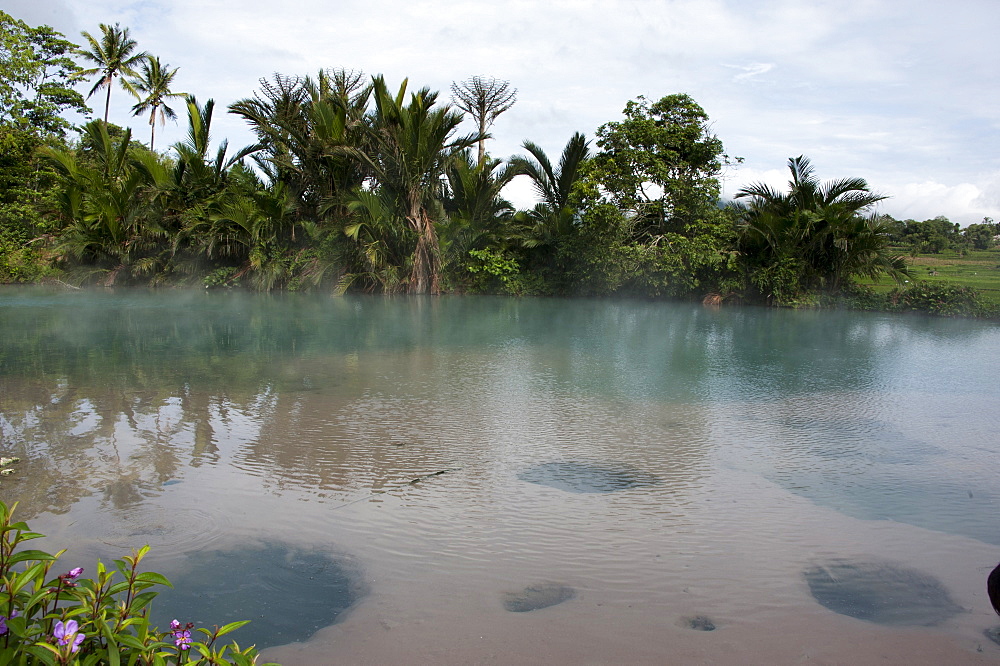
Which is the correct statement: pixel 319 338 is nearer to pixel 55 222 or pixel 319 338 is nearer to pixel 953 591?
pixel 953 591

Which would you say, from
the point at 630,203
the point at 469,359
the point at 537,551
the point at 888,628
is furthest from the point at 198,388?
the point at 630,203

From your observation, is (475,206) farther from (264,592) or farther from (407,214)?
(264,592)

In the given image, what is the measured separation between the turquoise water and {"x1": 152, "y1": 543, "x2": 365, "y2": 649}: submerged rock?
6 centimetres

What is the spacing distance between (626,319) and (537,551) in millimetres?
11266

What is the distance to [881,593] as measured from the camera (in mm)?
2646

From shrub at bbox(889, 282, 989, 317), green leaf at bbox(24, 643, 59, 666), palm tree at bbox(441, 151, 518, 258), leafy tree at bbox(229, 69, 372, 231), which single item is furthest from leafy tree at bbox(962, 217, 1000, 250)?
green leaf at bbox(24, 643, 59, 666)

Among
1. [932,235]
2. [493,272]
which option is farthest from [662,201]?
[932,235]

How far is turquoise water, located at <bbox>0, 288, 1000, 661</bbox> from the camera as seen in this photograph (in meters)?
3.05

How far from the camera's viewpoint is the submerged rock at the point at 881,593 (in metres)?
2.49

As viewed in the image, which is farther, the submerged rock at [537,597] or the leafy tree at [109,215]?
the leafy tree at [109,215]

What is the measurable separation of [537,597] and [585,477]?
143 cm

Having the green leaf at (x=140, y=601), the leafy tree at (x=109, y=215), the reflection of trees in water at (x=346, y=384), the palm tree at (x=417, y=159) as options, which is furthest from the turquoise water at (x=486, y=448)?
the leafy tree at (x=109, y=215)

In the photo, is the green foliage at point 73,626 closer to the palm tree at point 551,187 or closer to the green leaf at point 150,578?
the green leaf at point 150,578

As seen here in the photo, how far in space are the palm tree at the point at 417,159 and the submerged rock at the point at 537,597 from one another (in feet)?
56.3
